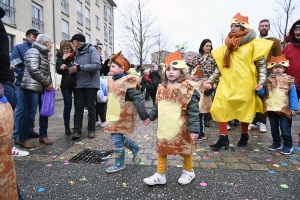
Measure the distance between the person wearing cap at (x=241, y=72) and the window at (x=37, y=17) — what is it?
18.6 metres

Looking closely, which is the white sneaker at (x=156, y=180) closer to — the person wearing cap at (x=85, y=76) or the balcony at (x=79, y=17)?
the person wearing cap at (x=85, y=76)

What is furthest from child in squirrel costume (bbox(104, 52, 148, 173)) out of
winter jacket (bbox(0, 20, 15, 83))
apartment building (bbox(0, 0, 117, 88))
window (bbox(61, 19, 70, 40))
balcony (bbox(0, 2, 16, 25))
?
window (bbox(61, 19, 70, 40))

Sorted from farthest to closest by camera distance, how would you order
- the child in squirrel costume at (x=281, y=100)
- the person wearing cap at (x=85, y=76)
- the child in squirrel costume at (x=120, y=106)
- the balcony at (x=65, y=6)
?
1. the balcony at (x=65, y=6)
2. the person wearing cap at (x=85, y=76)
3. the child in squirrel costume at (x=281, y=100)
4. the child in squirrel costume at (x=120, y=106)

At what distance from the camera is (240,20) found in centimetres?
367

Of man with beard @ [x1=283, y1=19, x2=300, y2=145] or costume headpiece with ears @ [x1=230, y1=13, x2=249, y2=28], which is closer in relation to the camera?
costume headpiece with ears @ [x1=230, y1=13, x2=249, y2=28]

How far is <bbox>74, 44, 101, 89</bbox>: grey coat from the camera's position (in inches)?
181

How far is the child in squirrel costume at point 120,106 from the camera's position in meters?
3.05

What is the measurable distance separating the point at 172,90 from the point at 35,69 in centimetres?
255

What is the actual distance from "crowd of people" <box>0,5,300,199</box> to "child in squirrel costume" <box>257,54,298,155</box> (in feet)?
0.05

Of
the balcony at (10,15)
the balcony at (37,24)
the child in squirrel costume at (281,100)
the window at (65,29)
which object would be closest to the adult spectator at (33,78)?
the child in squirrel costume at (281,100)

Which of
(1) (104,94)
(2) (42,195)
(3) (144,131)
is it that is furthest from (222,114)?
(1) (104,94)

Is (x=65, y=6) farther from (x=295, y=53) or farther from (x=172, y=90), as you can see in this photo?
(x=172, y=90)

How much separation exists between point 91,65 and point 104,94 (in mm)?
1567

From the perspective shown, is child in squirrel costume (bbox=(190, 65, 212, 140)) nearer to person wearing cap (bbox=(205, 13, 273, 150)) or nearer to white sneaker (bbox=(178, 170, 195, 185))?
person wearing cap (bbox=(205, 13, 273, 150))
